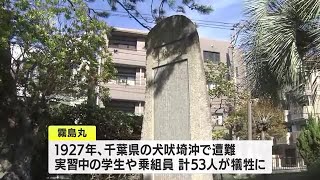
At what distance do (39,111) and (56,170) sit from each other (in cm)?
546

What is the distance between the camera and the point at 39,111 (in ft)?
44.0

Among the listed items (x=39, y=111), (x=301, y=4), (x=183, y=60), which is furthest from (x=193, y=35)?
(x=39, y=111)

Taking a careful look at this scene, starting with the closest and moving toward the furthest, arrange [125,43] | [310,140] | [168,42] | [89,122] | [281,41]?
[168,42]
[281,41]
[89,122]
[310,140]
[125,43]

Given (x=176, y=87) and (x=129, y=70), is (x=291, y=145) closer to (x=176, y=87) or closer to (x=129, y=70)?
(x=129, y=70)

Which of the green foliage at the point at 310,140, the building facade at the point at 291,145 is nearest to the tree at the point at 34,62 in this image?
the green foliage at the point at 310,140

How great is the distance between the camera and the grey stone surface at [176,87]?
8.47m

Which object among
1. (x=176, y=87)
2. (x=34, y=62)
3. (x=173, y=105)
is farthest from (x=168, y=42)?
(x=34, y=62)

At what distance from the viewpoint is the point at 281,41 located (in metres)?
11.1

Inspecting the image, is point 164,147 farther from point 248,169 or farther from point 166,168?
point 248,169

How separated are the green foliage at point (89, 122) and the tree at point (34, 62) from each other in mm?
747

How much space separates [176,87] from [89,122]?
253 inches

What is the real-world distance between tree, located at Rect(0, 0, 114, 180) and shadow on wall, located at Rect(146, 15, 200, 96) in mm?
3492

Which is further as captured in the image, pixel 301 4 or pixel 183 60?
pixel 301 4

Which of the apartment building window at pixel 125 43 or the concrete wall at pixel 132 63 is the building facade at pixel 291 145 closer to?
the concrete wall at pixel 132 63
